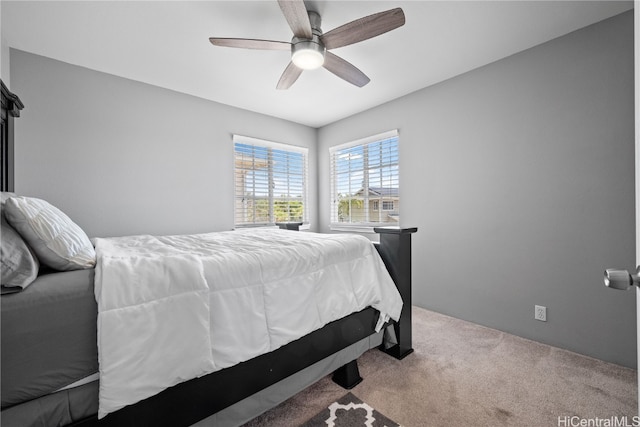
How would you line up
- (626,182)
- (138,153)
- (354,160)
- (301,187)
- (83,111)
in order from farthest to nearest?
(301,187) < (354,160) < (138,153) < (83,111) < (626,182)

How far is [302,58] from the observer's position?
1.93m

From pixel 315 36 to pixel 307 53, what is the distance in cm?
12

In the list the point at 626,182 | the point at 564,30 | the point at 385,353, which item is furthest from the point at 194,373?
the point at 564,30

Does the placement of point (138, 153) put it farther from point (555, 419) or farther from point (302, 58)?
point (555, 419)

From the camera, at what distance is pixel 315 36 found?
6.15 feet

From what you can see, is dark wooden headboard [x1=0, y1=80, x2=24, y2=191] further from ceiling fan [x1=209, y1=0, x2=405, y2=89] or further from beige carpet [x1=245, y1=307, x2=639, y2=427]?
beige carpet [x1=245, y1=307, x2=639, y2=427]

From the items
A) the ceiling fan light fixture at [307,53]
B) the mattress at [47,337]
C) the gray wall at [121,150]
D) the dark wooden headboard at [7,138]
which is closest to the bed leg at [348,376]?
the mattress at [47,337]

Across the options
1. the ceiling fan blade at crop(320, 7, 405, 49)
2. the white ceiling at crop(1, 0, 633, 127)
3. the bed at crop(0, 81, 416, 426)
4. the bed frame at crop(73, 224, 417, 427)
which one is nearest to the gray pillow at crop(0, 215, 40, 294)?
the bed at crop(0, 81, 416, 426)

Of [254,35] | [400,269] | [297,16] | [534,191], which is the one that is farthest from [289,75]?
[534,191]

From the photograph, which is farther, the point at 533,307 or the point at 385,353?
the point at 533,307

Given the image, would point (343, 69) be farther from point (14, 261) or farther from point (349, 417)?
point (349, 417)

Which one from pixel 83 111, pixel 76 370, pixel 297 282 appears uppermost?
pixel 83 111

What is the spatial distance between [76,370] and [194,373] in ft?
1.18

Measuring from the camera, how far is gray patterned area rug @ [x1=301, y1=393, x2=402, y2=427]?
4.57ft
